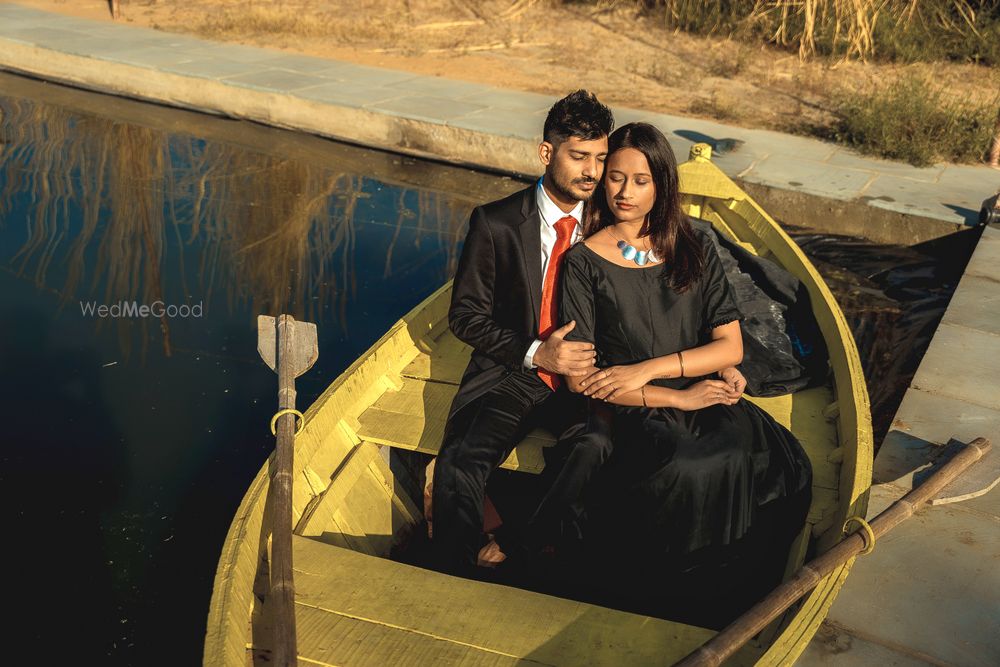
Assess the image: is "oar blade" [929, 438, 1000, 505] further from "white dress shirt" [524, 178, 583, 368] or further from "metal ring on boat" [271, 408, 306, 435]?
"metal ring on boat" [271, 408, 306, 435]

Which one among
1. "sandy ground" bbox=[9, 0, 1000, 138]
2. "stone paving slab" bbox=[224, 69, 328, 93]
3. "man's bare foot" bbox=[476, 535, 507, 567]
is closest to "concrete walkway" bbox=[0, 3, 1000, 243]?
"stone paving slab" bbox=[224, 69, 328, 93]

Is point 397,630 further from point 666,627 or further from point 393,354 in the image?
point 393,354

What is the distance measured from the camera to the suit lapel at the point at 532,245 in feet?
13.2

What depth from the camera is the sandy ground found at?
503 inches

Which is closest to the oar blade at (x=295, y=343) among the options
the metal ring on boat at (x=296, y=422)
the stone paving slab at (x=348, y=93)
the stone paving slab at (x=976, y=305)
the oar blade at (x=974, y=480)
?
the metal ring on boat at (x=296, y=422)

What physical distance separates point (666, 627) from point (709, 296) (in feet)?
4.66

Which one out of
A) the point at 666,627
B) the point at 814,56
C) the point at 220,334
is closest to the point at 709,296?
the point at 666,627

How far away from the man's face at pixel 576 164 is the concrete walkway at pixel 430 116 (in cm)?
626

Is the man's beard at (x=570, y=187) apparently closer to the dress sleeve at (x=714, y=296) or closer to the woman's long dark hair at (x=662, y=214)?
the woman's long dark hair at (x=662, y=214)

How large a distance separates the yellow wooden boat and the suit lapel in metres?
0.67

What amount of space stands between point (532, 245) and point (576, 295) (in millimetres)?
302

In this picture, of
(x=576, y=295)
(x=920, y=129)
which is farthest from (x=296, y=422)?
(x=920, y=129)

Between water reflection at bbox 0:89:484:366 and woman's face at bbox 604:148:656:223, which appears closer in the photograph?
woman's face at bbox 604:148:656:223

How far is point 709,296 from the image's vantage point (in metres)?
4.02
